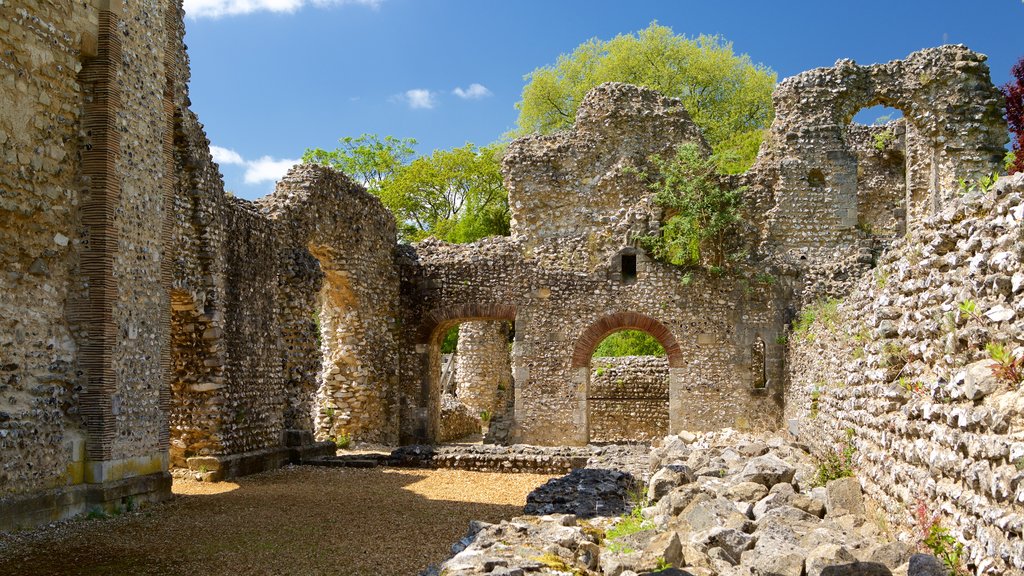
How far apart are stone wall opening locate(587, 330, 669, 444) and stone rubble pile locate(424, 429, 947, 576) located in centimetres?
1221

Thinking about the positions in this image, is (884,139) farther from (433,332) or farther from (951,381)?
(951,381)

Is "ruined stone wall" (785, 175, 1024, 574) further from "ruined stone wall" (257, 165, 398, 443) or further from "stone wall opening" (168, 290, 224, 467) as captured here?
"ruined stone wall" (257, 165, 398, 443)

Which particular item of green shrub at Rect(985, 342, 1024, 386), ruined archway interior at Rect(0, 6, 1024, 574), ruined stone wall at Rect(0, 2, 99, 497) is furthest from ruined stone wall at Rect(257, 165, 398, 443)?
green shrub at Rect(985, 342, 1024, 386)

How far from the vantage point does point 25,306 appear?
7.66 meters

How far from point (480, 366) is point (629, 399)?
4567mm

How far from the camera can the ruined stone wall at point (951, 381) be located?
13.2 ft

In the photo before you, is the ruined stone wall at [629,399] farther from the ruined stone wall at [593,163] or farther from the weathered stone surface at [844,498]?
the weathered stone surface at [844,498]

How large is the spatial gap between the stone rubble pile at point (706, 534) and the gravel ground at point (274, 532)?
89 cm

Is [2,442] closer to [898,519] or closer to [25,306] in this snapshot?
[25,306]

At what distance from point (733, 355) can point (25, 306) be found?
550 inches

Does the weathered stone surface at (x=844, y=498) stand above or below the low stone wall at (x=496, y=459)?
above

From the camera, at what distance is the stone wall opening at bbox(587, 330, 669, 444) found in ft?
70.6

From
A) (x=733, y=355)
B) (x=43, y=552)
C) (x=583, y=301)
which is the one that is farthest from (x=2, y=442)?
(x=733, y=355)

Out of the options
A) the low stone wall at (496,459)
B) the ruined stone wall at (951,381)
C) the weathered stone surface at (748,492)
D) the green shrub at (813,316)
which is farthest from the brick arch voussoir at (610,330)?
the weathered stone surface at (748,492)
